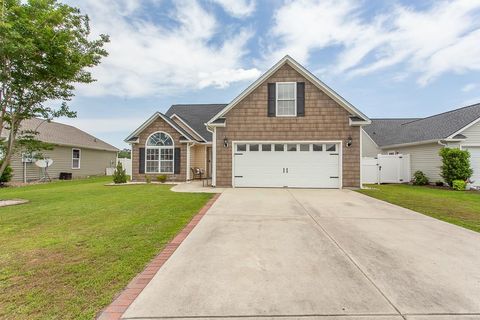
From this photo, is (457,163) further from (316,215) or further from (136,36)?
(136,36)

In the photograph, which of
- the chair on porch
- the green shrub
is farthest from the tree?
the chair on porch

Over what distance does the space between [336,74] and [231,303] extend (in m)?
18.4

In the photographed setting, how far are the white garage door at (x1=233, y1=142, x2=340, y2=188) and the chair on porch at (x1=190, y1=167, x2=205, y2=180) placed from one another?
5345 mm

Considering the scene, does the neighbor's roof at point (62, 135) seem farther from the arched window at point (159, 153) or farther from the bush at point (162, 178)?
the bush at point (162, 178)

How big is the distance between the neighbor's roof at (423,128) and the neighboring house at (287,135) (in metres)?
6.67

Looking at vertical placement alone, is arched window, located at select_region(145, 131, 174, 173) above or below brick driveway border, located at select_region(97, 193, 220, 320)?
above

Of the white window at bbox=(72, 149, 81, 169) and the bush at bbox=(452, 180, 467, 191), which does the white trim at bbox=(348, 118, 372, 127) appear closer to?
the bush at bbox=(452, 180, 467, 191)

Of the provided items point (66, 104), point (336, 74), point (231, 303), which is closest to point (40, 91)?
point (66, 104)

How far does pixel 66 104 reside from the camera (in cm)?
898

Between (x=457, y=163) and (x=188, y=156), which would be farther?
Result: (x=188, y=156)

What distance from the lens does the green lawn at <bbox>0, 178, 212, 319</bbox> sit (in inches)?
94.3

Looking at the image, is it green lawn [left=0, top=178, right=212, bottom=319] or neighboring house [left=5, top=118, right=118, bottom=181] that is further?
neighboring house [left=5, top=118, right=118, bottom=181]

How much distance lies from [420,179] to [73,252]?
57.7 ft

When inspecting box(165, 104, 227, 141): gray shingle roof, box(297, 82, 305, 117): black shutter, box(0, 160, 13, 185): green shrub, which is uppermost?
box(165, 104, 227, 141): gray shingle roof
